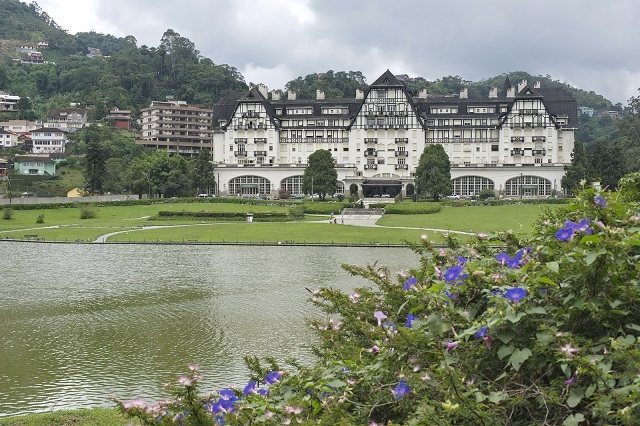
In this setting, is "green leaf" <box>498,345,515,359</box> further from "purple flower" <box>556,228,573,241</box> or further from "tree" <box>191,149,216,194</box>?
"tree" <box>191,149,216,194</box>

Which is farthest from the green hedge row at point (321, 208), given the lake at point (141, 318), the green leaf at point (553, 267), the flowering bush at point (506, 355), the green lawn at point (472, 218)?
the green leaf at point (553, 267)

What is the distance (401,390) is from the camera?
4965mm

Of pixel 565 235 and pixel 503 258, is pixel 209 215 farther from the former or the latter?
pixel 565 235

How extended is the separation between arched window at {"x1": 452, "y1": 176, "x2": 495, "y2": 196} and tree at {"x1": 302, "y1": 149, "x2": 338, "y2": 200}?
67.7 feet

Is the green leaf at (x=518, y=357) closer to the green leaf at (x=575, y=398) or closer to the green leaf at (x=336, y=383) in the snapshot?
the green leaf at (x=575, y=398)

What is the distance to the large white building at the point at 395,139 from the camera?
328ft

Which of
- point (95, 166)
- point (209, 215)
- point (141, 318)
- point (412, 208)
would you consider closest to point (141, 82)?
point (95, 166)

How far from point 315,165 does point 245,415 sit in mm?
84137

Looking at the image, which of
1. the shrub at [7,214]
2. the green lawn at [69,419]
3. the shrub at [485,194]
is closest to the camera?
the green lawn at [69,419]

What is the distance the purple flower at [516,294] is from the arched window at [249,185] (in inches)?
3940

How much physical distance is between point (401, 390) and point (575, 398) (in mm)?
1197

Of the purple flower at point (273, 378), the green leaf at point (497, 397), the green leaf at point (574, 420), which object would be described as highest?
the green leaf at point (497, 397)

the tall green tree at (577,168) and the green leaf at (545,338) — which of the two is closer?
the green leaf at (545,338)

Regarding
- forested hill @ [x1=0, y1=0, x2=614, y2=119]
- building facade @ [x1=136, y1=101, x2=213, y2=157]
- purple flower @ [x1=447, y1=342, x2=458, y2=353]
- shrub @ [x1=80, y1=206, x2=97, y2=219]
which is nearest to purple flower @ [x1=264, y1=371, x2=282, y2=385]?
purple flower @ [x1=447, y1=342, x2=458, y2=353]
